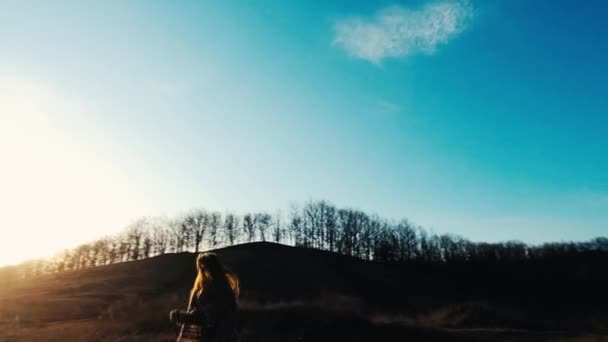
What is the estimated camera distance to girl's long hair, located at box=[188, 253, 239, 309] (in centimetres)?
466

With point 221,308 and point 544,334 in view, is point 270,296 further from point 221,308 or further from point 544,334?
point 221,308

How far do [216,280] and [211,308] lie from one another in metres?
0.31

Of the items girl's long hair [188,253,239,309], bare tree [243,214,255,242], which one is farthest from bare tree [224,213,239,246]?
girl's long hair [188,253,239,309]

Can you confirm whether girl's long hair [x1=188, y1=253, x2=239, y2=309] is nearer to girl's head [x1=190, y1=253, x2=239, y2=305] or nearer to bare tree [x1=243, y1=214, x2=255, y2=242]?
girl's head [x1=190, y1=253, x2=239, y2=305]

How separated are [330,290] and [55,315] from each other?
106ft

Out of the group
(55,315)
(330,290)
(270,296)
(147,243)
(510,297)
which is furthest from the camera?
(147,243)

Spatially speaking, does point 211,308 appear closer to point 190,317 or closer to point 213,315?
point 213,315

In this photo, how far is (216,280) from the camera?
4.69 m

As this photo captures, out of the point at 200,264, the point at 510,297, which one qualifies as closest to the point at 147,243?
the point at 510,297

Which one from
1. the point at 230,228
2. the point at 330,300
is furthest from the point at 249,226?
the point at 330,300

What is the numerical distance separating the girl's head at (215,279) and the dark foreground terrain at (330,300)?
17.8 meters

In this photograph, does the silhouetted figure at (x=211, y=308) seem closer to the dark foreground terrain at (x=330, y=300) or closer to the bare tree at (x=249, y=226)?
the dark foreground terrain at (x=330, y=300)

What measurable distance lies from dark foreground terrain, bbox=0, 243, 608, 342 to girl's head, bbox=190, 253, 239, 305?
58.3 ft

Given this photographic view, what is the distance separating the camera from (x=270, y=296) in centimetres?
5194
